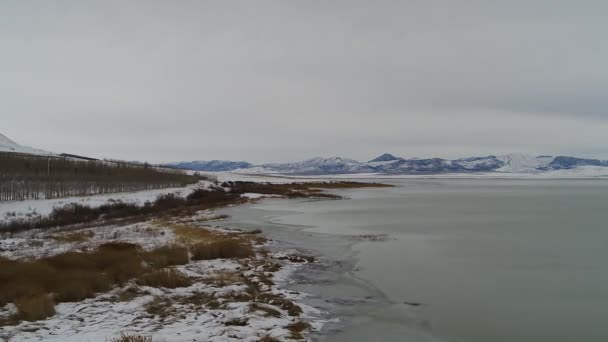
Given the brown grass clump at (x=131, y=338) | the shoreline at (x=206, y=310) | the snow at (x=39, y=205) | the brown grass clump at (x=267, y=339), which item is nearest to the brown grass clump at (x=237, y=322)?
the shoreline at (x=206, y=310)

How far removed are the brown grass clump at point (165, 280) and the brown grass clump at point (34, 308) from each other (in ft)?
6.56

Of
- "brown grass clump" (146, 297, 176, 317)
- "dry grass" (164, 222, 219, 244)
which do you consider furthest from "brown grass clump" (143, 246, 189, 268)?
"brown grass clump" (146, 297, 176, 317)

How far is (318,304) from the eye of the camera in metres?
8.30

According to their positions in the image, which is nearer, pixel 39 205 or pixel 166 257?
pixel 166 257

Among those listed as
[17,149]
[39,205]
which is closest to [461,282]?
[39,205]

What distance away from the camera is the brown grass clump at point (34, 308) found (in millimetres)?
6863

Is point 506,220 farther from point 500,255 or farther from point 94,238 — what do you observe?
point 94,238

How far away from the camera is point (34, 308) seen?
23.1ft

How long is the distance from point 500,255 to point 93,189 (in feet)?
102

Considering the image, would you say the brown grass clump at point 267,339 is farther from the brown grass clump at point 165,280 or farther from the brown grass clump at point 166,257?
the brown grass clump at point 166,257

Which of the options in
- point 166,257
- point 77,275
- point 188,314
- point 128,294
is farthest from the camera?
point 166,257

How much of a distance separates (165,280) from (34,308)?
2.65m

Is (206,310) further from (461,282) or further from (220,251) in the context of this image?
(461,282)

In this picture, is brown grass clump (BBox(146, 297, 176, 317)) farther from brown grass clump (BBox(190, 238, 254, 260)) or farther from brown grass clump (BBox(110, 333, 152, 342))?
brown grass clump (BBox(190, 238, 254, 260))
